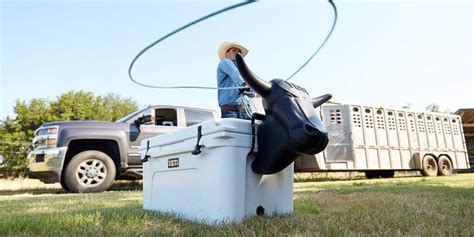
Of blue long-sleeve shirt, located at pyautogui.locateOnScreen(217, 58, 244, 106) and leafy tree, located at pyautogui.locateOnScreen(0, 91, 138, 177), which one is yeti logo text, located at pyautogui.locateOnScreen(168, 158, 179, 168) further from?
leafy tree, located at pyautogui.locateOnScreen(0, 91, 138, 177)

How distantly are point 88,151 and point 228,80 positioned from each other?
4.13m

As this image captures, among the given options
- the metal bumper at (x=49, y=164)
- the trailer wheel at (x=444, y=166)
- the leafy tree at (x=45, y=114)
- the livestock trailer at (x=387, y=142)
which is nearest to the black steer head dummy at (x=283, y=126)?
the metal bumper at (x=49, y=164)

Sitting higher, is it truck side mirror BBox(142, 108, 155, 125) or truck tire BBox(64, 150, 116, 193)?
truck side mirror BBox(142, 108, 155, 125)

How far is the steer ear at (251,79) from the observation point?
2021 mm

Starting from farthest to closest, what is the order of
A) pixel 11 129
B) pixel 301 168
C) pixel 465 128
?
pixel 11 129, pixel 465 128, pixel 301 168

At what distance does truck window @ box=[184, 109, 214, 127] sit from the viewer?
7262 mm

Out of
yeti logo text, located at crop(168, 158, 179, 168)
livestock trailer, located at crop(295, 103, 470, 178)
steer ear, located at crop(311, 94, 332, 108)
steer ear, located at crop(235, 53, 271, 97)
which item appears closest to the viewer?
steer ear, located at crop(235, 53, 271, 97)

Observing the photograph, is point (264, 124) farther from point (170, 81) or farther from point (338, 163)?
point (338, 163)

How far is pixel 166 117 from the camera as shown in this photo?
7445 millimetres

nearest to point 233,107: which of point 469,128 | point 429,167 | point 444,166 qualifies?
point 429,167

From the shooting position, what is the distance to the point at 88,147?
6.53 metres

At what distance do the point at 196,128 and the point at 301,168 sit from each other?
697 cm

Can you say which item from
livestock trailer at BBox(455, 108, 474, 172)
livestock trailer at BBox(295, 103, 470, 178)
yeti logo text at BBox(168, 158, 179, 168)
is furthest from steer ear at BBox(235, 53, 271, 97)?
livestock trailer at BBox(455, 108, 474, 172)

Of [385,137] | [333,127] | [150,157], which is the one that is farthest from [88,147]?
[385,137]
